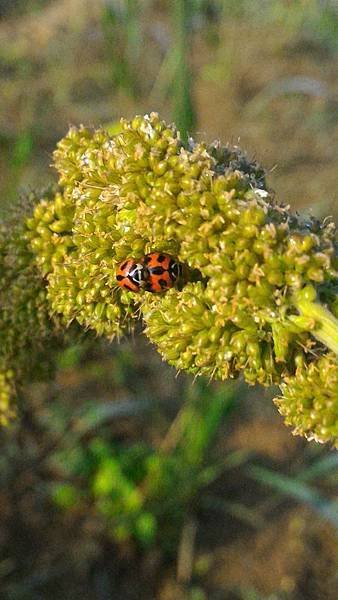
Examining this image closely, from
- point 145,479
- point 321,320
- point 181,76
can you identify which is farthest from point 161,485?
point 321,320

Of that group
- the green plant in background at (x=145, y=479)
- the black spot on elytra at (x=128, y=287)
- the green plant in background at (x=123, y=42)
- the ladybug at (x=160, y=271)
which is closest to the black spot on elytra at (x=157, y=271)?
the ladybug at (x=160, y=271)

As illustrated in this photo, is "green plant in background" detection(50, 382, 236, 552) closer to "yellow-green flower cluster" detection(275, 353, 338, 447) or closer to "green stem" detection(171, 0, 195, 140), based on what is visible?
"green stem" detection(171, 0, 195, 140)

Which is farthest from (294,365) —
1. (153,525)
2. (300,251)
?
(153,525)

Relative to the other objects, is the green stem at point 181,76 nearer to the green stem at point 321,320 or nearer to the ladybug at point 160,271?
the ladybug at point 160,271

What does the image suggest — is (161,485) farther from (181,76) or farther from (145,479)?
(181,76)

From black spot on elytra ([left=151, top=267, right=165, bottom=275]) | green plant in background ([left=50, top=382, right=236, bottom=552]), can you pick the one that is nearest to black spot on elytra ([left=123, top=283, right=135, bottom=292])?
black spot on elytra ([left=151, top=267, right=165, bottom=275])

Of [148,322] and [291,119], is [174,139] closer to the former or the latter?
[148,322]
